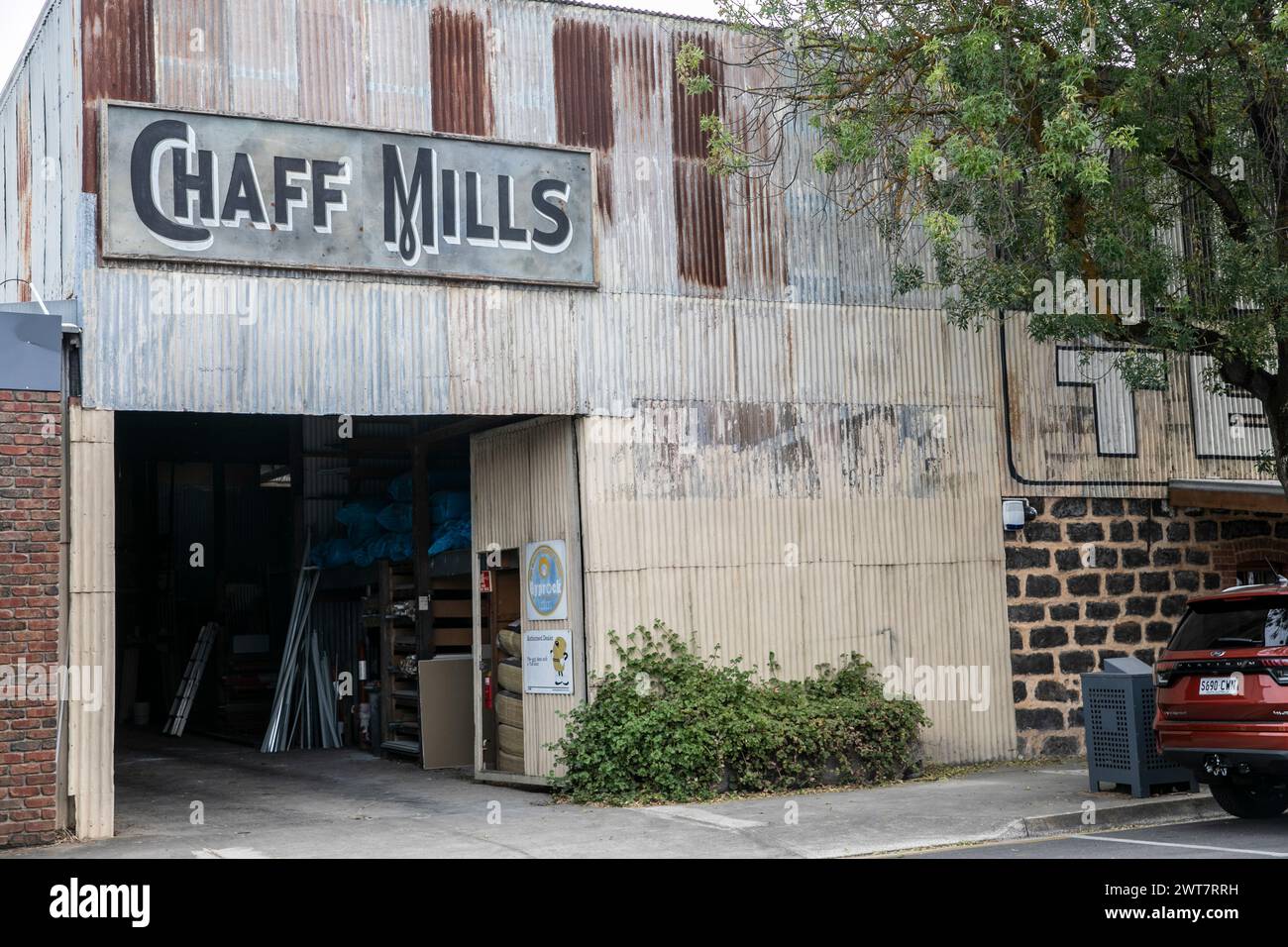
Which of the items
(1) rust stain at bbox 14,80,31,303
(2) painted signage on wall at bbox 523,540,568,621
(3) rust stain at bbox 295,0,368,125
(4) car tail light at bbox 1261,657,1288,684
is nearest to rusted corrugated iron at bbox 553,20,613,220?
(3) rust stain at bbox 295,0,368,125

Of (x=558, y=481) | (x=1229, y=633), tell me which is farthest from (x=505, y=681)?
(x=1229, y=633)

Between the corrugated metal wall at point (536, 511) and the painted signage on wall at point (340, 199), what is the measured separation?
1.83 metres

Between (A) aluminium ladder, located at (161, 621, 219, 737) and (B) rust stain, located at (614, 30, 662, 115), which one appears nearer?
(B) rust stain, located at (614, 30, 662, 115)

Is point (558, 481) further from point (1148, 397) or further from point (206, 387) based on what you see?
point (1148, 397)

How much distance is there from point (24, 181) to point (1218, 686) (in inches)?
466

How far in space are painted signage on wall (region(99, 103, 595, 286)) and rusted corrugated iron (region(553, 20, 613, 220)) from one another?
213 millimetres

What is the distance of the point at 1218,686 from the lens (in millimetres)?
10820

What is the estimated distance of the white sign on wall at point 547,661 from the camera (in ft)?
46.5

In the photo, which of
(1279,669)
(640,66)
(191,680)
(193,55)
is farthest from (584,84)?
(191,680)

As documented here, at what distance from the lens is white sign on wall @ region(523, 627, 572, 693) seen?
14172mm

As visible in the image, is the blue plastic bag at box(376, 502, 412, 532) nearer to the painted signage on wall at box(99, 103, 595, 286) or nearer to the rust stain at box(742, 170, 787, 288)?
the painted signage on wall at box(99, 103, 595, 286)

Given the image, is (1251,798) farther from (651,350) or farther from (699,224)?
(699,224)

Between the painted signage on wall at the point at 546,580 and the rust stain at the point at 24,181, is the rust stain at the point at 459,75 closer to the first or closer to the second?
the rust stain at the point at 24,181

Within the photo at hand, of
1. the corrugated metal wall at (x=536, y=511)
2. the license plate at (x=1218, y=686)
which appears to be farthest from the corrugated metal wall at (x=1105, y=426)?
the license plate at (x=1218, y=686)
